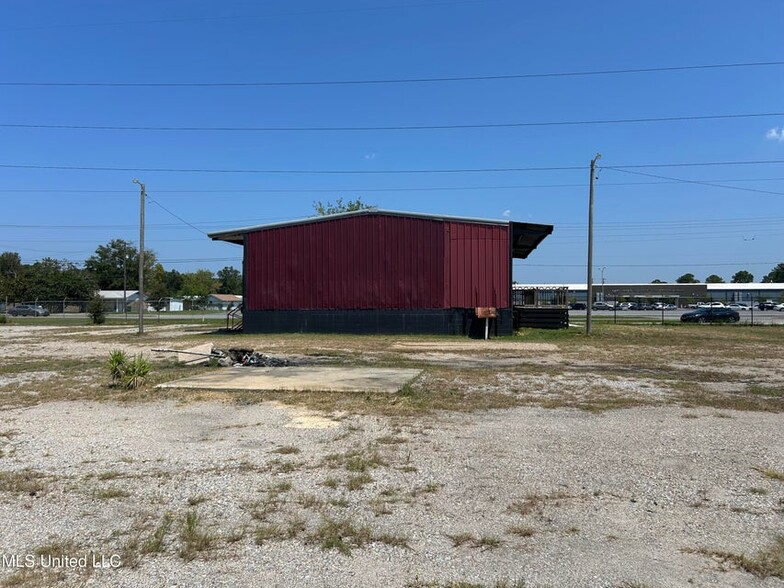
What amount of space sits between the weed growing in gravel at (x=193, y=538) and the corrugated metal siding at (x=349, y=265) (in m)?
25.6

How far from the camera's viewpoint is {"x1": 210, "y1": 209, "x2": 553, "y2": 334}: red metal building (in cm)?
2969

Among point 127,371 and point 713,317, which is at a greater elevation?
point 713,317

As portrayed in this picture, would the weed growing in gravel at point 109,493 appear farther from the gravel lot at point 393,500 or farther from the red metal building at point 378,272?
the red metal building at point 378,272

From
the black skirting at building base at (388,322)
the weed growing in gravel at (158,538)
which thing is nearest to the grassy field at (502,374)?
the weed growing in gravel at (158,538)

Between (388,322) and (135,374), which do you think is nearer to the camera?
(135,374)

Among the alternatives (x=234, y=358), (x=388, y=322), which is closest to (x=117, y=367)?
(x=234, y=358)

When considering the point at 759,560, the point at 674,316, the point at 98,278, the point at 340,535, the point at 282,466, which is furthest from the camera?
the point at 98,278

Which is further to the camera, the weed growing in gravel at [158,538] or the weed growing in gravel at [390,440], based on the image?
the weed growing in gravel at [390,440]

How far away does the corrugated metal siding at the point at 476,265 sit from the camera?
1168 inches

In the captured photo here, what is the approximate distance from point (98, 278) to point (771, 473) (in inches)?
5223

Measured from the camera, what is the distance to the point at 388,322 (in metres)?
30.1

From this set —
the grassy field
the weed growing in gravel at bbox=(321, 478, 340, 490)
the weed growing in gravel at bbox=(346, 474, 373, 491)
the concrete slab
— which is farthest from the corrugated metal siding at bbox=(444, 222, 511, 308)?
the weed growing in gravel at bbox=(321, 478, 340, 490)

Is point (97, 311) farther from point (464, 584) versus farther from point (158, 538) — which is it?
point (464, 584)

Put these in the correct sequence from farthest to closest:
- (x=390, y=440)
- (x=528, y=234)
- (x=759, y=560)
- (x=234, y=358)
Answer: (x=528, y=234)
(x=234, y=358)
(x=390, y=440)
(x=759, y=560)
